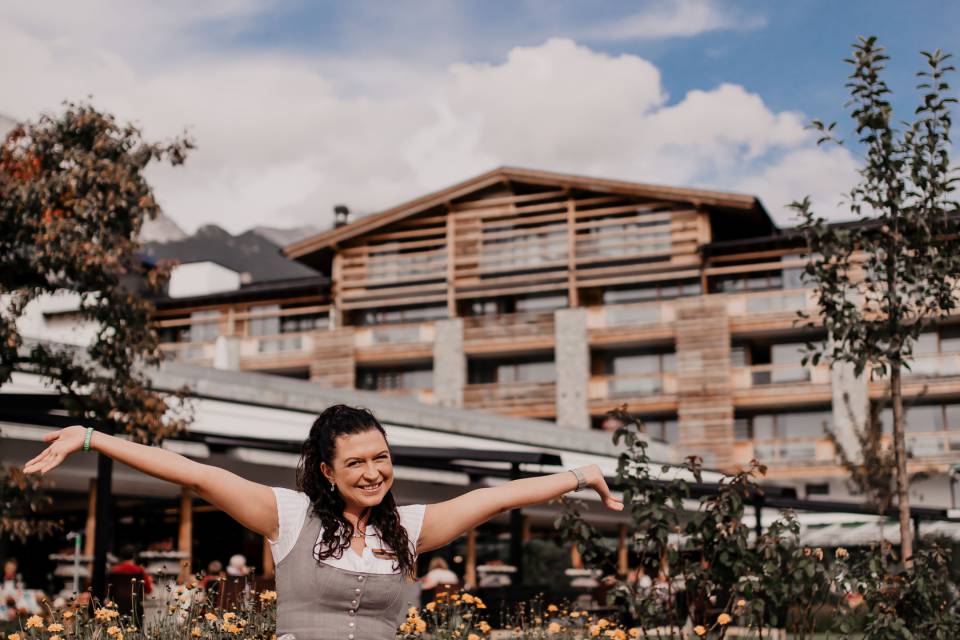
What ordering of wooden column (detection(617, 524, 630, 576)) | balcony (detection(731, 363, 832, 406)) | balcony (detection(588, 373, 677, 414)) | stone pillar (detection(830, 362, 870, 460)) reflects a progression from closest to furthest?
1. wooden column (detection(617, 524, 630, 576))
2. stone pillar (detection(830, 362, 870, 460))
3. balcony (detection(731, 363, 832, 406))
4. balcony (detection(588, 373, 677, 414))

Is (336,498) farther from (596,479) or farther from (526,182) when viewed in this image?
(526,182)

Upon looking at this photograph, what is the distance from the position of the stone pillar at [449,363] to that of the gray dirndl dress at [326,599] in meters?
38.0

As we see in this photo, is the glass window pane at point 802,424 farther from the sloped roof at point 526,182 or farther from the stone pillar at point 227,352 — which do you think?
the stone pillar at point 227,352

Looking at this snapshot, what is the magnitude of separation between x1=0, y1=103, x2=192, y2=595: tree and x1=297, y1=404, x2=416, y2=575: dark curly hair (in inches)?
390

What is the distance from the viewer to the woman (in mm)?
3307

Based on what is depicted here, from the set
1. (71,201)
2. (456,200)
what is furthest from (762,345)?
(71,201)

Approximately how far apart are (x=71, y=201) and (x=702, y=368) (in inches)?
1108

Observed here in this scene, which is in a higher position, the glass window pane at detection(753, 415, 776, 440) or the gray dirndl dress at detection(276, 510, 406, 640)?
the glass window pane at detection(753, 415, 776, 440)

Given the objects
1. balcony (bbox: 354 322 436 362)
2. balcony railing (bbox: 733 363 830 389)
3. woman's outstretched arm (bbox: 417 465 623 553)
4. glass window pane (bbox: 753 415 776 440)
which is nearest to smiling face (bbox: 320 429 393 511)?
woman's outstretched arm (bbox: 417 465 623 553)

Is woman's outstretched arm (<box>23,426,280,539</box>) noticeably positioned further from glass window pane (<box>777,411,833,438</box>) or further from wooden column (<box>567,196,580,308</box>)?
wooden column (<box>567,196,580,308</box>)

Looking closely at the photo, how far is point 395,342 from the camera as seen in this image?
4281cm

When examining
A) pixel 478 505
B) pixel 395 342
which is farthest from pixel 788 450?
pixel 478 505

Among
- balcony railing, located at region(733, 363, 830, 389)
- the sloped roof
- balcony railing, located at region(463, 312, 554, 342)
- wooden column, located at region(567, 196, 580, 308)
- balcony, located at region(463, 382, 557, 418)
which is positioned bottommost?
balcony, located at region(463, 382, 557, 418)

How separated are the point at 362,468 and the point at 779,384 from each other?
36037 mm
